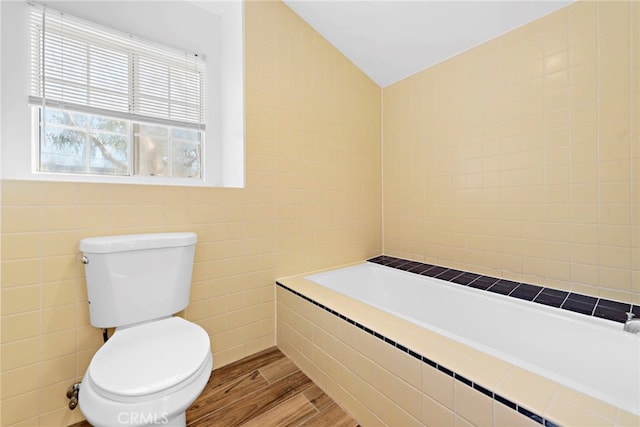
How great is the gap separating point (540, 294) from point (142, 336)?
6.77ft

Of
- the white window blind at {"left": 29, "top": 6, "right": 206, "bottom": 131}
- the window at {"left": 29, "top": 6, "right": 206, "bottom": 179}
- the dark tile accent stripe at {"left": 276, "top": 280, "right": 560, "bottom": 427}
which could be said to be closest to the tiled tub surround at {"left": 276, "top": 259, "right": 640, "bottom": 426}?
the dark tile accent stripe at {"left": 276, "top": 280, "right": 560, "bottom": 427}

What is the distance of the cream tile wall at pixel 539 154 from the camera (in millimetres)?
1394

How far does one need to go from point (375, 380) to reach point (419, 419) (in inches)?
Answer: 8.7

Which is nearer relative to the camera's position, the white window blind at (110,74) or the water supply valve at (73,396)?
the water supply valve at (73,396)

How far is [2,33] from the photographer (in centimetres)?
132

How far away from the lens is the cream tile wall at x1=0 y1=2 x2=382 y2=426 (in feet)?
3.80

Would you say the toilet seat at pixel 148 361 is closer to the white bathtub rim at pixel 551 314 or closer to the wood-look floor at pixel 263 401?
the wood-look floor at pixel 263 401

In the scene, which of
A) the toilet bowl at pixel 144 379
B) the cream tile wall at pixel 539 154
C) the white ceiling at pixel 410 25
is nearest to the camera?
the toilet bowl at pixel 144 379

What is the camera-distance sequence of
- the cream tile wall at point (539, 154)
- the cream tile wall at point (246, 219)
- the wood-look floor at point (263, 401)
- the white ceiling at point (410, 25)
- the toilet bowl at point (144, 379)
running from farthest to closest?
the white ceiling at point (410, 25) → the cream tile wall at point (539, 154) → the wood-look floor at point (263, 401) → the cream tile wall at point (246, 219) → the toilet bowl at point (144, 379)

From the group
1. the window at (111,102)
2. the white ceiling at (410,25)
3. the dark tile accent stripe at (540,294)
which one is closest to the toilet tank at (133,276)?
the window at (111,102)

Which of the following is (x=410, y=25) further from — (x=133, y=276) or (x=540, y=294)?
(x=133, y=276)

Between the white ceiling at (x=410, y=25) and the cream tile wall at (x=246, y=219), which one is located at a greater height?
the white ceiling at (x=410, y=25)

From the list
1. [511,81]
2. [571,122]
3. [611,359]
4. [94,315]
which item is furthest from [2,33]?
[611,359]

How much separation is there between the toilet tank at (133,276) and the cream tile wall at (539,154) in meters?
1.87
